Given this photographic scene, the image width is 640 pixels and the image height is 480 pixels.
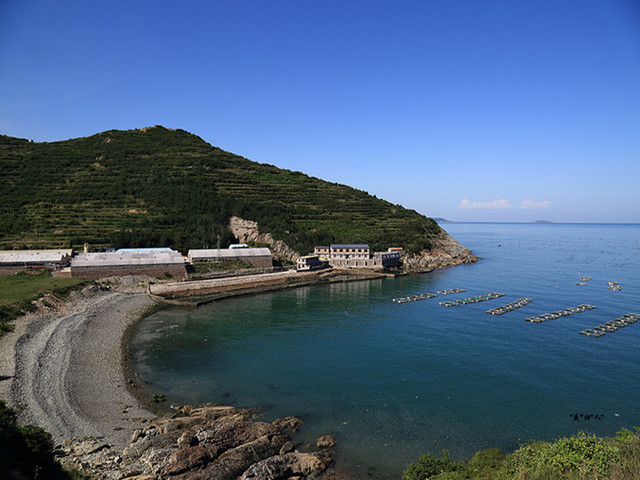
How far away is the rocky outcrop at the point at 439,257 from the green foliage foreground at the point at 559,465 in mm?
71294

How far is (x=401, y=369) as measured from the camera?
31000 millimetres

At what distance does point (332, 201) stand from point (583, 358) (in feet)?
298

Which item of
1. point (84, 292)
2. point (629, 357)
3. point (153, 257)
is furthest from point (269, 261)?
point (629, 357)

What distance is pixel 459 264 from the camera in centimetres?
9506

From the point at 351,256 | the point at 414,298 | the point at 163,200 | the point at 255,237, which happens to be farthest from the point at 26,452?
the point at 163,200

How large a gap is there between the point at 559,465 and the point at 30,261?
7173 cm

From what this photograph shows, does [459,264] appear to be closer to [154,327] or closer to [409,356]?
[409,356]

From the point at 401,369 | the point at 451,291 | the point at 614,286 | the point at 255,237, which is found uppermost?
the point at 255,237

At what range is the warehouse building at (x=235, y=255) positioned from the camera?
226 feet

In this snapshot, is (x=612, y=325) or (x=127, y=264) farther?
(x=127, y=264)

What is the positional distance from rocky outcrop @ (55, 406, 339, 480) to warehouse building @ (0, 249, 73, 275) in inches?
1929

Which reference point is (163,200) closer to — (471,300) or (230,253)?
(230,253)

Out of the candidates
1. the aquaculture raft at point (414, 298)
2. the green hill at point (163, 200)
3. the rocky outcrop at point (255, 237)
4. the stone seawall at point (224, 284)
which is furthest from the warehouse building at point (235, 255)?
the aquaculture raft at point (414, 298)

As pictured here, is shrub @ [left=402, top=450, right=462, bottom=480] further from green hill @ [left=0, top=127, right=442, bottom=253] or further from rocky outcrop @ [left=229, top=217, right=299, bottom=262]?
green hill @ [left=0, top=127, right=442, bottom=253]
